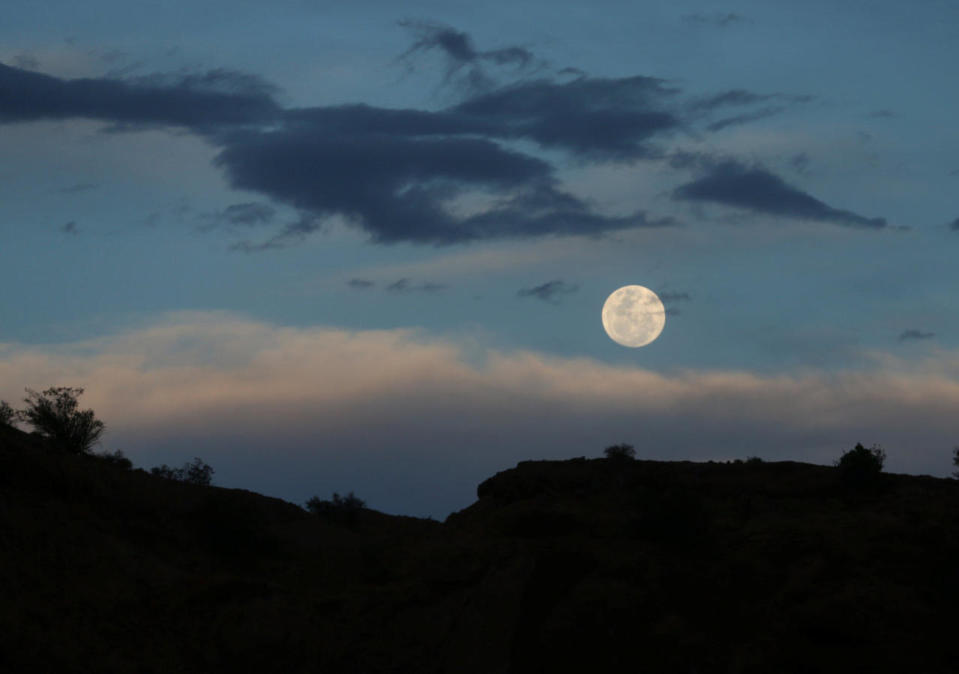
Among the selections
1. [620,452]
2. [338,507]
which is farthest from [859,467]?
[338,507]

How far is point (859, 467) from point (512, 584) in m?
18.0

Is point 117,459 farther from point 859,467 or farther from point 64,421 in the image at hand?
point 859,467

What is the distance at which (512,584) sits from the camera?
36.1m

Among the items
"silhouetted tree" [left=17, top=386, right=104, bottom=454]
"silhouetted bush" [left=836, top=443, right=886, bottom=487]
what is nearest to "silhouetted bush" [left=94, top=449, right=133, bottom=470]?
"silhouetted tree" [left=17, top=386, right=104, bottom=454]

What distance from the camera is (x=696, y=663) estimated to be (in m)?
31.5

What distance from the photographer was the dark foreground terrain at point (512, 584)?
32.0 meters

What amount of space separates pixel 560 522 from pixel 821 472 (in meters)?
13.4

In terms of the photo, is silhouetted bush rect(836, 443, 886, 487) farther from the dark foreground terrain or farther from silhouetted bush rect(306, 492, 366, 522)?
silhouetted bush rect(306, 492, 366, 522)

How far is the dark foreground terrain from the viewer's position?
3195 centimetres

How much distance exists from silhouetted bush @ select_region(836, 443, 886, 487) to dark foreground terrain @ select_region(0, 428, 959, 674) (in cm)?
45

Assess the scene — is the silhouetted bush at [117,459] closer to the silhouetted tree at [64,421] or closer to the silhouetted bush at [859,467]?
the silhouetted tree at [64,421]

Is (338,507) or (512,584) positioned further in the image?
(338,507)

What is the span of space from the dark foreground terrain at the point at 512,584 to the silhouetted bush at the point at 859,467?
0.45 metres

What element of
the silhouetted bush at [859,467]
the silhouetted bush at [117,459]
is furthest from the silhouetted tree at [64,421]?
the silhouetted bush at [859,467]
